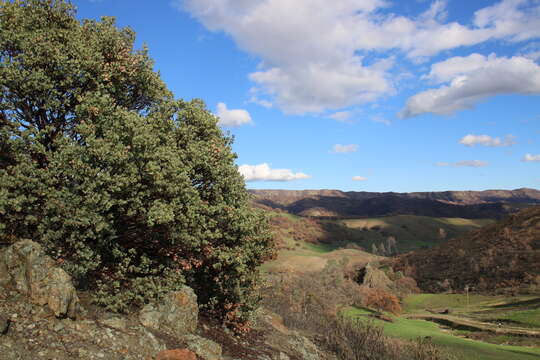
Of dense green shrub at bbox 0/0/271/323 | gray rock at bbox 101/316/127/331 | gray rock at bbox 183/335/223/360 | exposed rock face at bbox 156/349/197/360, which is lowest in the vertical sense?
gray rock at bbox 183/335/223/360

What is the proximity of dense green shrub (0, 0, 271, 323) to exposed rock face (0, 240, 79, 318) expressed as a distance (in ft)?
2.38

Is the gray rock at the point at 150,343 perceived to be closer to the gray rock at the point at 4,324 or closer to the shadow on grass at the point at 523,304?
the gray rock at the point at 4,324

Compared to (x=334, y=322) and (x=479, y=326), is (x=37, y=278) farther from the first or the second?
(x=479, y=326)

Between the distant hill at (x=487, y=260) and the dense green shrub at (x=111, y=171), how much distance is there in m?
72.9

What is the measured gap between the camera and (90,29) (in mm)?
19109

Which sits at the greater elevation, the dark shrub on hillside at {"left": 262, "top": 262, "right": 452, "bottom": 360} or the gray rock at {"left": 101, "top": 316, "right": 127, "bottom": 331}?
the gray rock at {"left": 101, "top": 316, "right": 127, "bottom": 331}

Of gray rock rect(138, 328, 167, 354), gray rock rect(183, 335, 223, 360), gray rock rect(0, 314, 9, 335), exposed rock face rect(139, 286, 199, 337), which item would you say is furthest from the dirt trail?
gray rock rect(0, 314, 9, 335)

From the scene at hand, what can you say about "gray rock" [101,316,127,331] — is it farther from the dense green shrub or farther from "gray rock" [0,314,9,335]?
"gray rock" [0,314,9,335]

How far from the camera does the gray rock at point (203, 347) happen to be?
16.7 meters

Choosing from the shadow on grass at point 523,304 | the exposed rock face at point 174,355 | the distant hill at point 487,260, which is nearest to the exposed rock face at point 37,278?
the exposed rock face at point 174,355

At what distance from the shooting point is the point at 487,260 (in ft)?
302

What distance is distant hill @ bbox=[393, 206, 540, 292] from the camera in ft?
267

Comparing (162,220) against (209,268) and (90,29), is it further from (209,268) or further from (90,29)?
(90,29)

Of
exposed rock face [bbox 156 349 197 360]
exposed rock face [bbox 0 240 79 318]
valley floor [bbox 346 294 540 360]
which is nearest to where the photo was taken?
exposed rock face [bbox 0 240 79 318]
